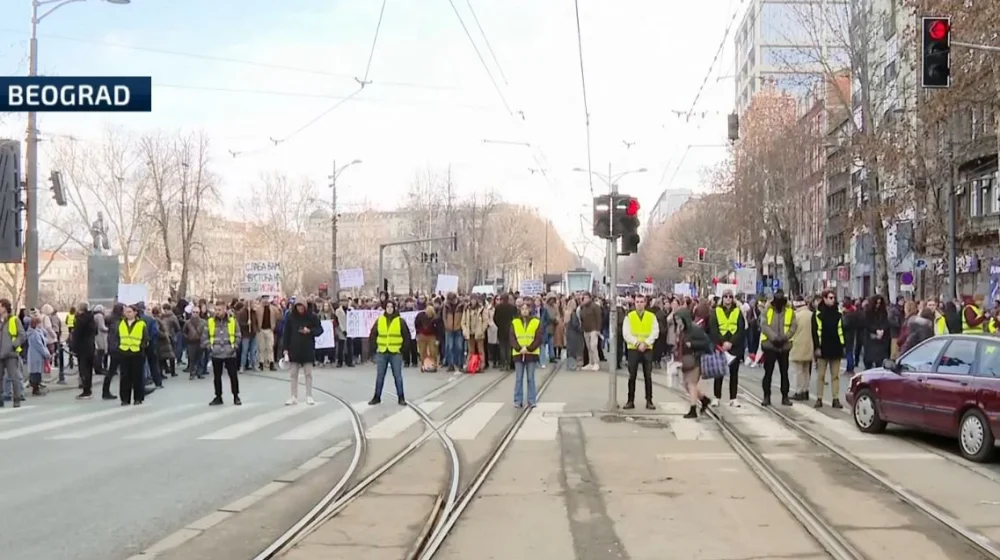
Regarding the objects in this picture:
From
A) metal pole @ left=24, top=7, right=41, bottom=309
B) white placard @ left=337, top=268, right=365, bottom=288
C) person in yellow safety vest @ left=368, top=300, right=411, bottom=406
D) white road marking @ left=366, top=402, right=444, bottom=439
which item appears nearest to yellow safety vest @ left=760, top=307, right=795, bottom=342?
white road marking @ left=366, top=402, right=444, bottom=439

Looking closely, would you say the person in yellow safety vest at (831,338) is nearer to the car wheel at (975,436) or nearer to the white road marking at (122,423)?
the car wheel at (975,436)

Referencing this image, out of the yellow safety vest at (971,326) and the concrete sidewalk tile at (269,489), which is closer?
the concrete sidewalk tile at (269,489)

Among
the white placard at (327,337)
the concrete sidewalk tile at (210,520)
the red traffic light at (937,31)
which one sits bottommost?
the concrete sidewalk tile at (210,520)

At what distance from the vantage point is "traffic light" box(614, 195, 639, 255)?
15.6 meters

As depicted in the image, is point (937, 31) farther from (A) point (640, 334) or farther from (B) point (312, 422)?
(B) point (312, 422)

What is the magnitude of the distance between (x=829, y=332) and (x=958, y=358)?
4228 millimetres

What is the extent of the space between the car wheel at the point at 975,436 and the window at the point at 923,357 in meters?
1.09

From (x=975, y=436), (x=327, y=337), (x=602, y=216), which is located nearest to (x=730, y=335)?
(x=602, y=216)

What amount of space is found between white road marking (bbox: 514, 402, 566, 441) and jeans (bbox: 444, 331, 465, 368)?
8391 millimetres

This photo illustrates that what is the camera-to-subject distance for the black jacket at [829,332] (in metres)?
15.7

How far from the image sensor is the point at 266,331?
2511cm

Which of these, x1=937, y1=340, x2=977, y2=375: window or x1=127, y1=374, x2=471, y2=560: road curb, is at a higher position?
x1=937, y1=340, x2=977, y2=375: window

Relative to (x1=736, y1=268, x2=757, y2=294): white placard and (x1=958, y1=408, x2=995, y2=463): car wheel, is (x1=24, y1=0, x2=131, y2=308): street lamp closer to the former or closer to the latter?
(x1=958, y1=408, x2=995, y2=463): car wheel

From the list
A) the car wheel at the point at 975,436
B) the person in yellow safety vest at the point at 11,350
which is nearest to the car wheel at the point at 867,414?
the car wheel at the point at 975,436
